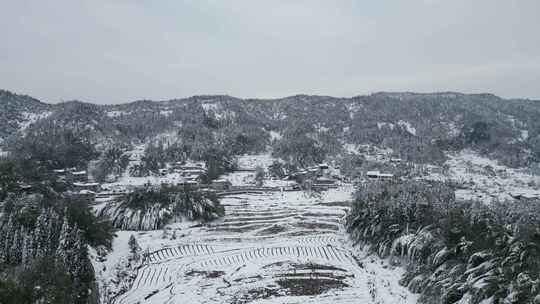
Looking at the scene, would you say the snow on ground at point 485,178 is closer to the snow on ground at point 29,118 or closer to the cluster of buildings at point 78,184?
the cluster of buildings at point 78,184

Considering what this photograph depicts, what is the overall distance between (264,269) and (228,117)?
394ft

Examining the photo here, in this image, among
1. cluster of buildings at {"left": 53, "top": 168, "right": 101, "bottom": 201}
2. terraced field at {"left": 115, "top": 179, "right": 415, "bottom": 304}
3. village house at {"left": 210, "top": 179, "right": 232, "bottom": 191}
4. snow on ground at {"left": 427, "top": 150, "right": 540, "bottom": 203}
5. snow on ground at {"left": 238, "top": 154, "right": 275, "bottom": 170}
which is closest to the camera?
terraced field at {"left": 115, "top": 179, "right": 415, "bottom": 304}

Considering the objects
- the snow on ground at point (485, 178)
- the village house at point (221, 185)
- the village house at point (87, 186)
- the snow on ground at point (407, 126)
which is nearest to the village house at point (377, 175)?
the snow on ground at point (485, 178)

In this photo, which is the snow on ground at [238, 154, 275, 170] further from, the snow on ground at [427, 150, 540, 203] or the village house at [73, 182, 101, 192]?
the snow on ground at [427, 150, 540, 203]

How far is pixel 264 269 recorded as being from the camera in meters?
22.8

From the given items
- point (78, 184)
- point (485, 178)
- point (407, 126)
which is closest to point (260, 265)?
point (78, 184)

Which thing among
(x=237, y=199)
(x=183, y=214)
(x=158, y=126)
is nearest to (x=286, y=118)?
(x=158, y=126)

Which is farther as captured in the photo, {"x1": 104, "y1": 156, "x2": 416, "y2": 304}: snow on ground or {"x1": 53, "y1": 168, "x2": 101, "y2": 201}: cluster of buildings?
{"x1": 53, "y1": 168, "x2": 101, "y2": 201}: cluster of buildings

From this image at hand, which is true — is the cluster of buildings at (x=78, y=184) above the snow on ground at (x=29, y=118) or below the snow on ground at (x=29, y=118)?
below

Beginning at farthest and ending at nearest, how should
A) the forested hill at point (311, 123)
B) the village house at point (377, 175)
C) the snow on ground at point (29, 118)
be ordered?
the snow on ground at point (29, 118)
the forested hill at point (311, 123)
the village house at point (377, 175)

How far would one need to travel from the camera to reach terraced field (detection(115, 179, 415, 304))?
18578 mm

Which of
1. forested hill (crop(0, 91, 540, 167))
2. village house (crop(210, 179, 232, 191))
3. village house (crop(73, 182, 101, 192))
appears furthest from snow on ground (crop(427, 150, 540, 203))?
village house (crop(73, 182, 101, 192))

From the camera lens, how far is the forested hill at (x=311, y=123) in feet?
349

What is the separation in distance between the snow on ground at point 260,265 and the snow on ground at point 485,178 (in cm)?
2636
